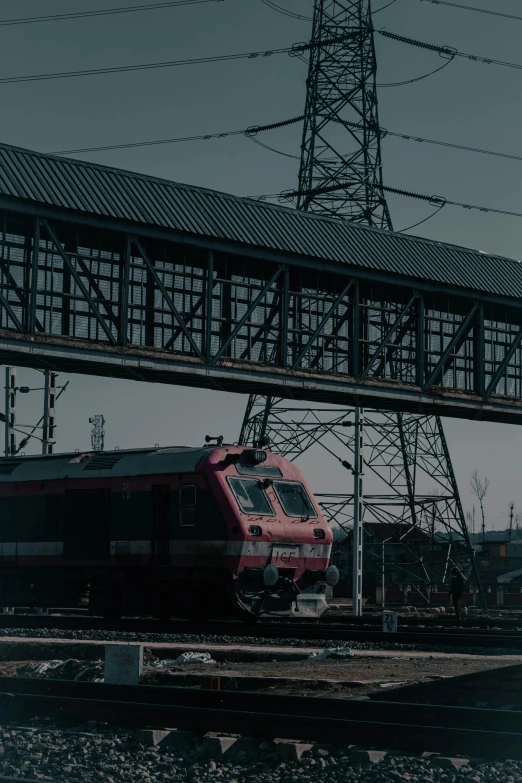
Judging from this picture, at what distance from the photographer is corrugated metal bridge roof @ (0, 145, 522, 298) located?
80.3 feet

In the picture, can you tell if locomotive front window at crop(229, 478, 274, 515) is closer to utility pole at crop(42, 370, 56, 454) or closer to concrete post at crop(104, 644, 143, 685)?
concrete post at crop(104, 644, 143, 685)

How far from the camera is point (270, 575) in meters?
21.4

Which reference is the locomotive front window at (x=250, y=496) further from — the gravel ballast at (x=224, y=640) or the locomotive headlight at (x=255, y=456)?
the gravel ballast at (x=224, y=640)

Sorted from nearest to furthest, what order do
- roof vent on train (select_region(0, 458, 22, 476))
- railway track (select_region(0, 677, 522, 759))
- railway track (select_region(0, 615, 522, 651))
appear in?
railway track (select_region(0, 677, 522, 759)) → railway track (select_region(0, 615, 522, 651)) → roof vent on train (select_region(0, 458, 22, 476))

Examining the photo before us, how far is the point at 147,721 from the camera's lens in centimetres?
1004

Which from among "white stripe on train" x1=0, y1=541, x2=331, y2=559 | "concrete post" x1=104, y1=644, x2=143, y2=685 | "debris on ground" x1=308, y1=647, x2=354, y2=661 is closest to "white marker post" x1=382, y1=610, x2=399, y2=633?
"white stripe on train" x1=0, y1=541, x2=331, y2=559

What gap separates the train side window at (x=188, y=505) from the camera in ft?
72.0

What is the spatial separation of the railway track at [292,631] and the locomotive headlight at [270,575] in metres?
0.83

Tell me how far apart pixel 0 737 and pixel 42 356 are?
14.6 meters

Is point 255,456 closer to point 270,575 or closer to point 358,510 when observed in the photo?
point 270,575

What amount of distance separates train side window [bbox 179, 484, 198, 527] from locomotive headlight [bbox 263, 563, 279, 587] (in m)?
1.71

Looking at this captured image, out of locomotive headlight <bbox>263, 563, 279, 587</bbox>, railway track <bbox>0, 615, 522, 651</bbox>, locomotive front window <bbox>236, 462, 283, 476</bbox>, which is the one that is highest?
locomotive front window <bbox>236, 462, 283, 476</bbox>

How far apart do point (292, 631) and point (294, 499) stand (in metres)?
3.84

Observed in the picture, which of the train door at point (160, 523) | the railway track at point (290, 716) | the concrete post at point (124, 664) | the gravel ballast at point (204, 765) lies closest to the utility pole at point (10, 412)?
the train door at point (160, 523)
